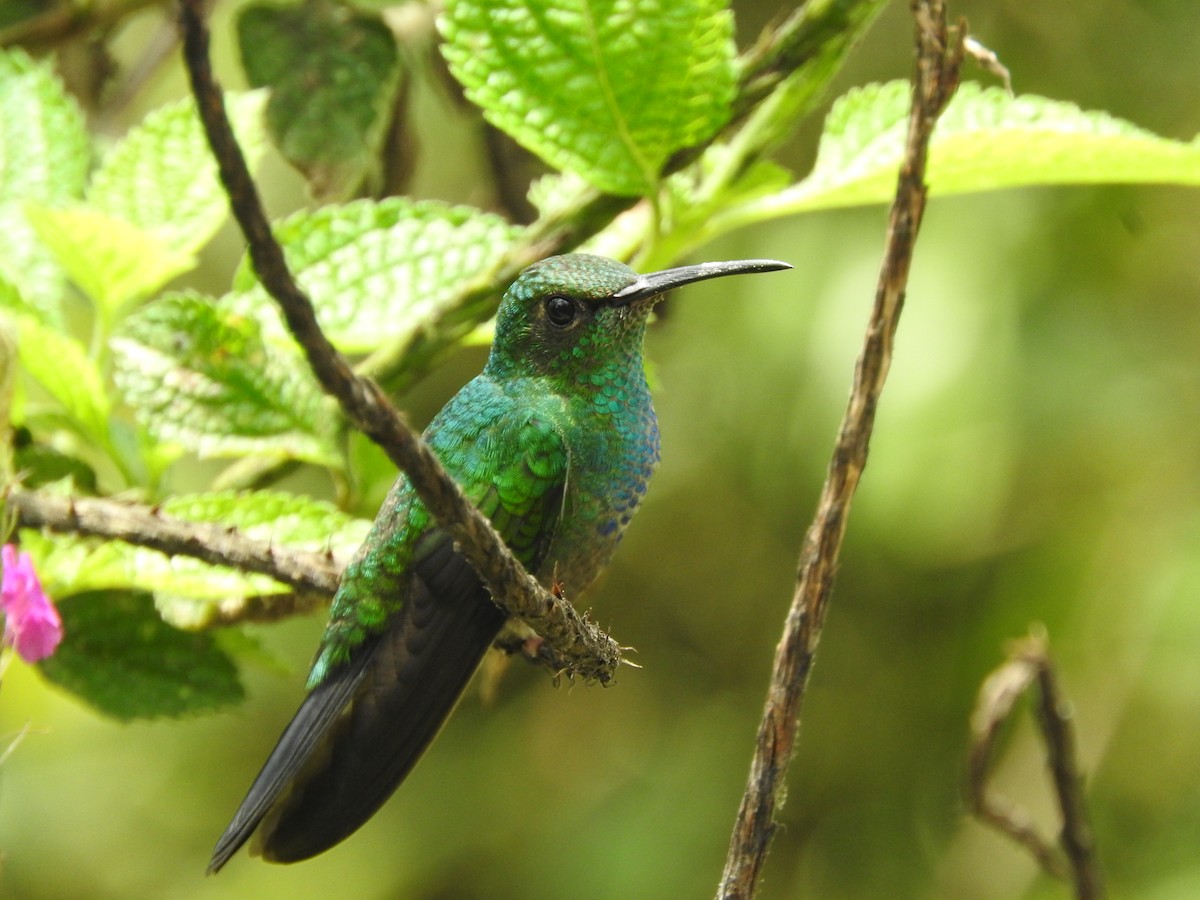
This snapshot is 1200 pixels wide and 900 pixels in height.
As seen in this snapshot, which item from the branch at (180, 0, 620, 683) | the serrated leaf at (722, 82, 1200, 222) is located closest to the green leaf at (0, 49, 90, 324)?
the serrated leaf at (722, 82, 1200, 222)

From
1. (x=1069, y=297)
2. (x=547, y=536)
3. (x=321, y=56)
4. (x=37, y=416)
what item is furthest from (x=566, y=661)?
(x=1069, y=297)

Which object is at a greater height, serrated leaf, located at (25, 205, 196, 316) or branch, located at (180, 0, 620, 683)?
branch, located at (180, 0, 620, 683)

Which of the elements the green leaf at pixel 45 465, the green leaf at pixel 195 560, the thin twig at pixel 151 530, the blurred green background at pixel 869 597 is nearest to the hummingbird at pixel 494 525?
the green leaf at pixel 195 560

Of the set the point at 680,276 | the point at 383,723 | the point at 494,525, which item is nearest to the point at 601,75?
the point at 680,276

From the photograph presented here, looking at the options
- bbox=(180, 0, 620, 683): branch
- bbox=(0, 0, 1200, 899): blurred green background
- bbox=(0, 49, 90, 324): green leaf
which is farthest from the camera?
bbox=(0, 0, 1200, 899): blurred green background

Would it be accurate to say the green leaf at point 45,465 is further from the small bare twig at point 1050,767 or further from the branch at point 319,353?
the small bare twig at point 1050,767

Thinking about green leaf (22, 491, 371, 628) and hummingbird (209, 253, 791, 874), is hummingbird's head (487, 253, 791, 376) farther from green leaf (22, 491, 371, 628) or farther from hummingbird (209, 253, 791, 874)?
green leaf (22, 491, 371, 628)

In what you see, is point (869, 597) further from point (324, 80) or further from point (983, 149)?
point (983, 149)
